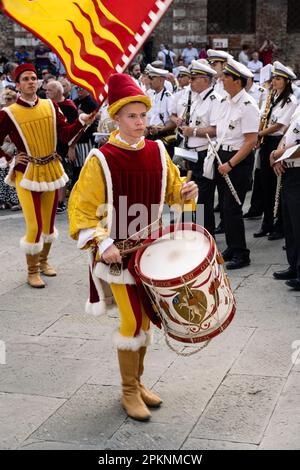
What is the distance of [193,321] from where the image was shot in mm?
4250

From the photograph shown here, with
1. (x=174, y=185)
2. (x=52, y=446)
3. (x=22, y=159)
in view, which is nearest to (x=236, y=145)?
(x=22, y=159)

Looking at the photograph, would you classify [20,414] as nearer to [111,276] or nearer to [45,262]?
[111,276]

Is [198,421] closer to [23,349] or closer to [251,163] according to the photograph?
[23,349]

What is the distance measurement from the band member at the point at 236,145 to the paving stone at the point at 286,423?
9.47ft

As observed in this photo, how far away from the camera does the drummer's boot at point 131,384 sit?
458 cm

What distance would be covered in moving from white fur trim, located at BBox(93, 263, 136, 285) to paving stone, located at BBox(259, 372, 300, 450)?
1.13 meters

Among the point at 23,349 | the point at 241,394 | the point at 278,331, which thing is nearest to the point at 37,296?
the point at 23,349

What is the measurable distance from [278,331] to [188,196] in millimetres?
1782

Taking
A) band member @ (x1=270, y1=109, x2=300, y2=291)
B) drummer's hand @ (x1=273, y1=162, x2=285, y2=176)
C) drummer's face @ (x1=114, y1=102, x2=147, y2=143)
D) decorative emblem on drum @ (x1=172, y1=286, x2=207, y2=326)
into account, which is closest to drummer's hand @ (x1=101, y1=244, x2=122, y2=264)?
decorative emblem on drum @ (x1=172, y1=286, x2=207, y2=326)

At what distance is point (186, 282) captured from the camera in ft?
13.5

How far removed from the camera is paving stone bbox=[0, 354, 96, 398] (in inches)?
197

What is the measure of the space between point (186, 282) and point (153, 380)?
1.25 meters

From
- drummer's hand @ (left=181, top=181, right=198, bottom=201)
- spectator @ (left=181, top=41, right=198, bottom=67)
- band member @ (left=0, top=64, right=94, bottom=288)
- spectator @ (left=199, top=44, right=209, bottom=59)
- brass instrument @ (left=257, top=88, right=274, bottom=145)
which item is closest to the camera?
drummer's hand @ (left=181, top=181, right=198, bottom=201)

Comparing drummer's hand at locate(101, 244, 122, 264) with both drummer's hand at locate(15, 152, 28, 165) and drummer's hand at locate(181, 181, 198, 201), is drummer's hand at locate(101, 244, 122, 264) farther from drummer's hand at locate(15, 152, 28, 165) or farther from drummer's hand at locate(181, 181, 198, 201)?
drummer's hand at locate(15, 152, 28, 165)
